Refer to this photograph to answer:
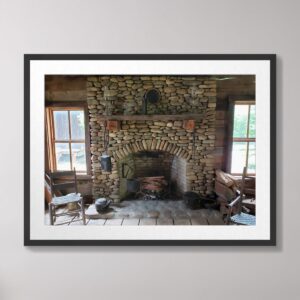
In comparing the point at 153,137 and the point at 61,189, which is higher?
the point at 153,137

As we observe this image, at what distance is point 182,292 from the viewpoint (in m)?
2.06

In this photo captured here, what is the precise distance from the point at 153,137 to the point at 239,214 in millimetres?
693

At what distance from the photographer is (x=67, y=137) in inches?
80.2

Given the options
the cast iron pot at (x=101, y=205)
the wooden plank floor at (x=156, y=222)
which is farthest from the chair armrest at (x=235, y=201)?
the cast iron pot at (x=101, y=205)

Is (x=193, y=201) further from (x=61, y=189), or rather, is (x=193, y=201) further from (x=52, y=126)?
(x=52, y=126)

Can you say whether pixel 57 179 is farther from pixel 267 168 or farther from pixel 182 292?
pixel 267 168

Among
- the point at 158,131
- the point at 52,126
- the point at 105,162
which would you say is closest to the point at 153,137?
the point at 158,131

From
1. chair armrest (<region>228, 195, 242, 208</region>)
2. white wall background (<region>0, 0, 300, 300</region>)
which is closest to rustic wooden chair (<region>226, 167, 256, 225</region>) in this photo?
chair armrest (<region>228, 195, 242, 208</region>)

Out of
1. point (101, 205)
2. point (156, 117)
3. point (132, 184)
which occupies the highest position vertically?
point (156, 117)
